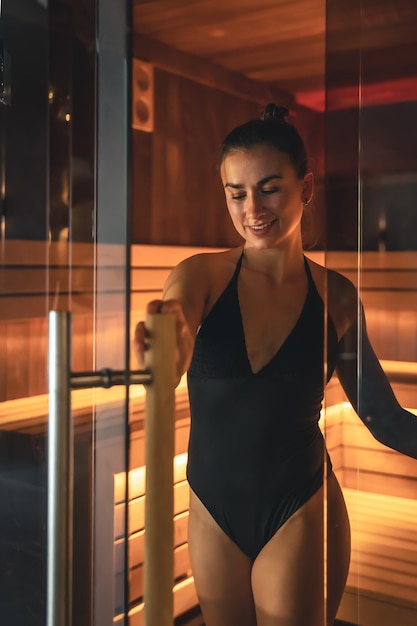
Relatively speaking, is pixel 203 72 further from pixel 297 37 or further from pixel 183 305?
pixel 183 305

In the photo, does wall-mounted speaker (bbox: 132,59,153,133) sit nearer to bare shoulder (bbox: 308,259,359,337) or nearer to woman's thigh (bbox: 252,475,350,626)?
bare shoulder (bbox: 308,259,359,337)

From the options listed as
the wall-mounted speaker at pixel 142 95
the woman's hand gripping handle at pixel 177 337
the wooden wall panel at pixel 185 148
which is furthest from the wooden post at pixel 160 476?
the wall-mounted speaker at pixel 142 95

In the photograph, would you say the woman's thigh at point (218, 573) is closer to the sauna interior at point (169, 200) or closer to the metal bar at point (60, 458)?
the sauna interior at point (169, 200)

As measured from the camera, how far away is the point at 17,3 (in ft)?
3.79

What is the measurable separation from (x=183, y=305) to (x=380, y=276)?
21 cm

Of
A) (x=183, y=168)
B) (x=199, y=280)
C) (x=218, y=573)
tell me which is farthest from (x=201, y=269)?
(x=218, y=573)

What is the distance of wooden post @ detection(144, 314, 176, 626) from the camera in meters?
0.90

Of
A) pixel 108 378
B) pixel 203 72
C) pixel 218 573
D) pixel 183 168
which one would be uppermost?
pixel 203 72

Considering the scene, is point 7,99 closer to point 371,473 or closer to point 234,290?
point 234,290

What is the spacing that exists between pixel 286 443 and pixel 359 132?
0.33 meters

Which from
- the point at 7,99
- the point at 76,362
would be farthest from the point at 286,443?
the point at 7,99

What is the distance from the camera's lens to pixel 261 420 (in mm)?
903

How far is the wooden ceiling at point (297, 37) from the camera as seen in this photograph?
860 mm

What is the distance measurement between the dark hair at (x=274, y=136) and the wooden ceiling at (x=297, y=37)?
0.03 m
